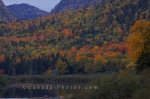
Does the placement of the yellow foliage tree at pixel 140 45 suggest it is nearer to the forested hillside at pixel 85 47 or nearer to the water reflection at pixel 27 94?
the water reflection at pixel 27 94

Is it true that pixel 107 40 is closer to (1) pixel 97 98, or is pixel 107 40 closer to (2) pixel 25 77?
(2) pixel 25 77

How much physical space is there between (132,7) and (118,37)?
15.1 meters

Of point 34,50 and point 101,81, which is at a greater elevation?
point 101,81

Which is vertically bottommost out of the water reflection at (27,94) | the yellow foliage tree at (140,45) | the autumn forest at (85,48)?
the autumn forest at (85,48)

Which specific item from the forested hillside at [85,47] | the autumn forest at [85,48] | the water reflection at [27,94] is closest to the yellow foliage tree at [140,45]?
the water reflection at [27,94]

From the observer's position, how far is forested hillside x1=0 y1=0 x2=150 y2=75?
446 feet

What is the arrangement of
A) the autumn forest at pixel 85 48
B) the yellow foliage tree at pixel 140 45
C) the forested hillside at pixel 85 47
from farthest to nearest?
the forested hillside at pixel 85 47
the autumn forest at pixel 85 48
the yellow foliage tree at pixel 140 45

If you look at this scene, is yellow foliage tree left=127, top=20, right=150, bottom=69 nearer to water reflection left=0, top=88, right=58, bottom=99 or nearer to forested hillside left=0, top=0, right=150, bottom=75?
water reflection left=0, top=88, right=58, bottom=99

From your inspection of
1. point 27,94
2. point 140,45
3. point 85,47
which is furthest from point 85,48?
point 140,45

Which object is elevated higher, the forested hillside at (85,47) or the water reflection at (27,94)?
the water reflection at (27,94)

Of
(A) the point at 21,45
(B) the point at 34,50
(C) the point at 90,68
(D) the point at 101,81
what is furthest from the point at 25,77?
(D) the point at 101,81

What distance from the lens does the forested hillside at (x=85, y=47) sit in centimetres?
13588

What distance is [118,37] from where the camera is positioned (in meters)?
172

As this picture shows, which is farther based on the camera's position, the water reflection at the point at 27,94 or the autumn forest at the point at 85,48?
the autumn forest at the point at 85,48
